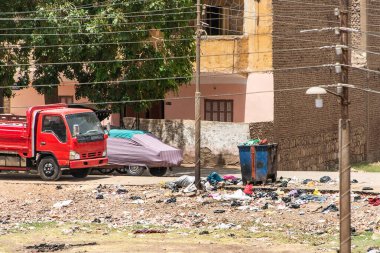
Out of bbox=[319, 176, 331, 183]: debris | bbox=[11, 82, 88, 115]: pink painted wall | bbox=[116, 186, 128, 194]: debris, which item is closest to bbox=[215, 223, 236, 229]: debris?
bbox=[116, 186, 128, 194]: debris

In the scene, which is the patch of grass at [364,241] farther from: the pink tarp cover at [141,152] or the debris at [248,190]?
the pink tarp cover at [141,152]

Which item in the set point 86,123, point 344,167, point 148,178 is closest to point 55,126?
point 86,123

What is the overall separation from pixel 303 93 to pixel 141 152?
35.9 ft

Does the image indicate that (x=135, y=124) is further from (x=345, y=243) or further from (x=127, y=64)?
(x=345, y=243)

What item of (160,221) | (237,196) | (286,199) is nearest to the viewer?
(160,221)

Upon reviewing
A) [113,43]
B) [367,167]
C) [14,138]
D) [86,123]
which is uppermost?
[113,43]

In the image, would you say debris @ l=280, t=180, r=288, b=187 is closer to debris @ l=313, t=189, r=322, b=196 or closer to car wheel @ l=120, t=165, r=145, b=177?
debris @ l=313, t=189, r=322, b=196

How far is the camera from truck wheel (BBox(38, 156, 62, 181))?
135ft

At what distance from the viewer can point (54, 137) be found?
40.8 m

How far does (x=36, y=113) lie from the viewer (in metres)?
40.9

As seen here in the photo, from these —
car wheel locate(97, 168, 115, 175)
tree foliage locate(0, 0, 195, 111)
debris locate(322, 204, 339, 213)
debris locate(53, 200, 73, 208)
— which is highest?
tree foliage locate(0, 0, 195, 111)

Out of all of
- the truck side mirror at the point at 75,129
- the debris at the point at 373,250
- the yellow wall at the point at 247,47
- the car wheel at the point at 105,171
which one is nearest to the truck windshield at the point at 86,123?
the truck side mirror at the point at 75,129

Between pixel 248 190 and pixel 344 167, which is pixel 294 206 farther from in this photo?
pixel 344 167

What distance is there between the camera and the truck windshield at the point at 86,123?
133 ft
